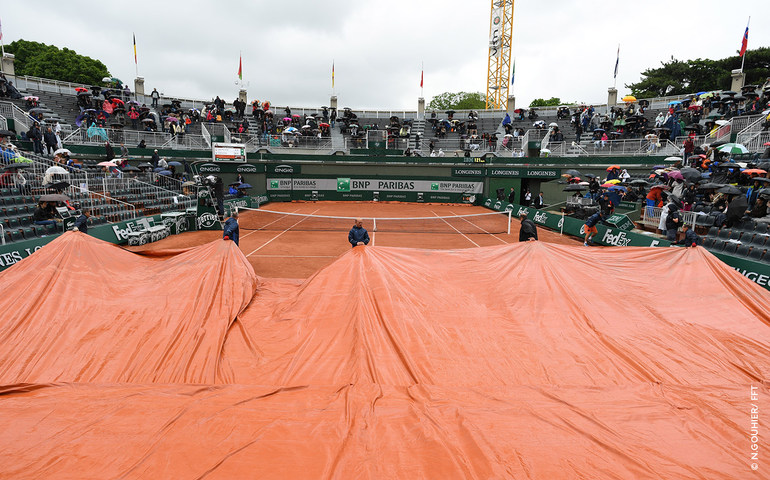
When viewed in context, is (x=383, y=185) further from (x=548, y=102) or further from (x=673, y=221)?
(x=548, y=102)

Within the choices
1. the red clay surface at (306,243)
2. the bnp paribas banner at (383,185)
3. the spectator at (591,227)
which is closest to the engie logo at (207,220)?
the red clay surface at (306,243)

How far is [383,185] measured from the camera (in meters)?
37.7

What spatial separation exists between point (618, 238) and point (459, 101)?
81407mm

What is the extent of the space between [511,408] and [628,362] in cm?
248

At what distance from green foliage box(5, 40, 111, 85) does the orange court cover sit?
6201cm

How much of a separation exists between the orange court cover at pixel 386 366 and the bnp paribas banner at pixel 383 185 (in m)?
28.2

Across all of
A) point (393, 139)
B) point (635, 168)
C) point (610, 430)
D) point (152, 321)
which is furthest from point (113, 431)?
point (393, 139)

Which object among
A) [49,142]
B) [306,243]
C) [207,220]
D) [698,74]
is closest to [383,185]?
[207,220]

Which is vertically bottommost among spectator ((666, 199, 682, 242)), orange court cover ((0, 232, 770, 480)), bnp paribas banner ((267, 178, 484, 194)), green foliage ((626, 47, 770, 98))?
orange court cover ((0, 232, 770, 480))

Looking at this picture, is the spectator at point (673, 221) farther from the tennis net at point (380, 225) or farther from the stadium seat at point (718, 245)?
the tennis net at point (380, 225)

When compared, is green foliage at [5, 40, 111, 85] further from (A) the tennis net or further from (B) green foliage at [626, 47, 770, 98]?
(B) green foliage at [626, 47, 770, 98]

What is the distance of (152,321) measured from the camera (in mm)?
6676

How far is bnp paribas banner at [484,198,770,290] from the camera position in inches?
429

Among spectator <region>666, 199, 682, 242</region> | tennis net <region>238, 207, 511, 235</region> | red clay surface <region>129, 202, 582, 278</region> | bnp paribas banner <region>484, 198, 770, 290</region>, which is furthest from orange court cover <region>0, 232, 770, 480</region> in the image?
tennis net <region>238, 207, 511, 235</region>
